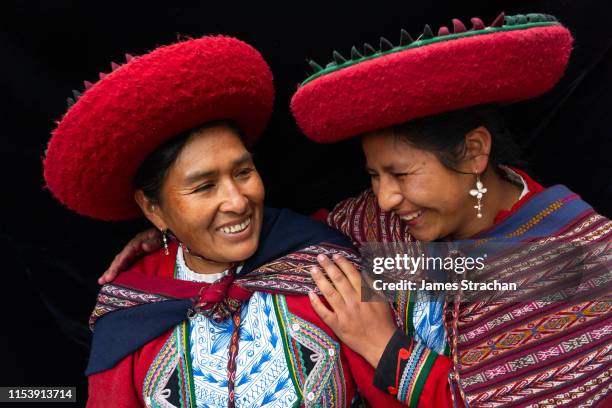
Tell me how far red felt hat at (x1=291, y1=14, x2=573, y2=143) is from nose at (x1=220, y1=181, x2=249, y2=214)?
0.31m

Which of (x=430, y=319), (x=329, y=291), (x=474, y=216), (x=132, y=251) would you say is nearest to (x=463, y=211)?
(x=474, y=216)

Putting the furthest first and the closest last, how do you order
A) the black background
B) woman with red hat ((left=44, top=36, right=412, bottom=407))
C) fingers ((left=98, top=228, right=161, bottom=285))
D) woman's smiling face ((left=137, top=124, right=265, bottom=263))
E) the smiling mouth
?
the black background
fingers ((left=98, top=228, right=161, bottom=285))
the smiling mouth
woman's smiling face ((left=137, top=124, right=265, bottom=263))
woman with red hat ((left=44, top=36, right=412, bottom=407))

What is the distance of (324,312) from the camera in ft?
5.44

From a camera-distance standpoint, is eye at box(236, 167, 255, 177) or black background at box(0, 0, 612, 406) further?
black background at box(0, 0, 612, 406)

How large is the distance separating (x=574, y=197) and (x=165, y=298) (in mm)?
1226

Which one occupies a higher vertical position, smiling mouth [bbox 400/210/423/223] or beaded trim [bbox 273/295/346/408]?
smiling mouth [bbox 400/210/423/223]

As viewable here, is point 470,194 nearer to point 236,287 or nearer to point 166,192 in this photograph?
point 236,287

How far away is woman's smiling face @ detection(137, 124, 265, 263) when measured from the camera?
1604 millimetres

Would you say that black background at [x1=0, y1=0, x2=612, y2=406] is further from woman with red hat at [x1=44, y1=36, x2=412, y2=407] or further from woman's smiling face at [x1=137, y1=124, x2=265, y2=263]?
woman's smiling face at [x1=137, y1=124, x2=265, y2=263]

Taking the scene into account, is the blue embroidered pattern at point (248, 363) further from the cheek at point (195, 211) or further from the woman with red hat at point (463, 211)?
the cheek at point (195, 211)

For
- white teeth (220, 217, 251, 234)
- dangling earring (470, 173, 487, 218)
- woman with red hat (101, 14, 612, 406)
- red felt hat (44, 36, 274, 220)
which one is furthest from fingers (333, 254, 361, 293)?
red felt hat (44, 36, 274, 220)

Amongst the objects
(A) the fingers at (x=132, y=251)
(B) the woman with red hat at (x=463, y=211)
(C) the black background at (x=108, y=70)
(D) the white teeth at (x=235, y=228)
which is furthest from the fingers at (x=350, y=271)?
(C) the black background at (x=108, y=70)

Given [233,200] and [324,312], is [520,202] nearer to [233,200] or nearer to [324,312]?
[324,312]

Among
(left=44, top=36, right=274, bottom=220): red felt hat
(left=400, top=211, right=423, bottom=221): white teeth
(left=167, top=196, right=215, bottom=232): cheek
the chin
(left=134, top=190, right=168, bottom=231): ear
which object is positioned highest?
(left=44, top=36, right=274, bottom=220): red felt hat
